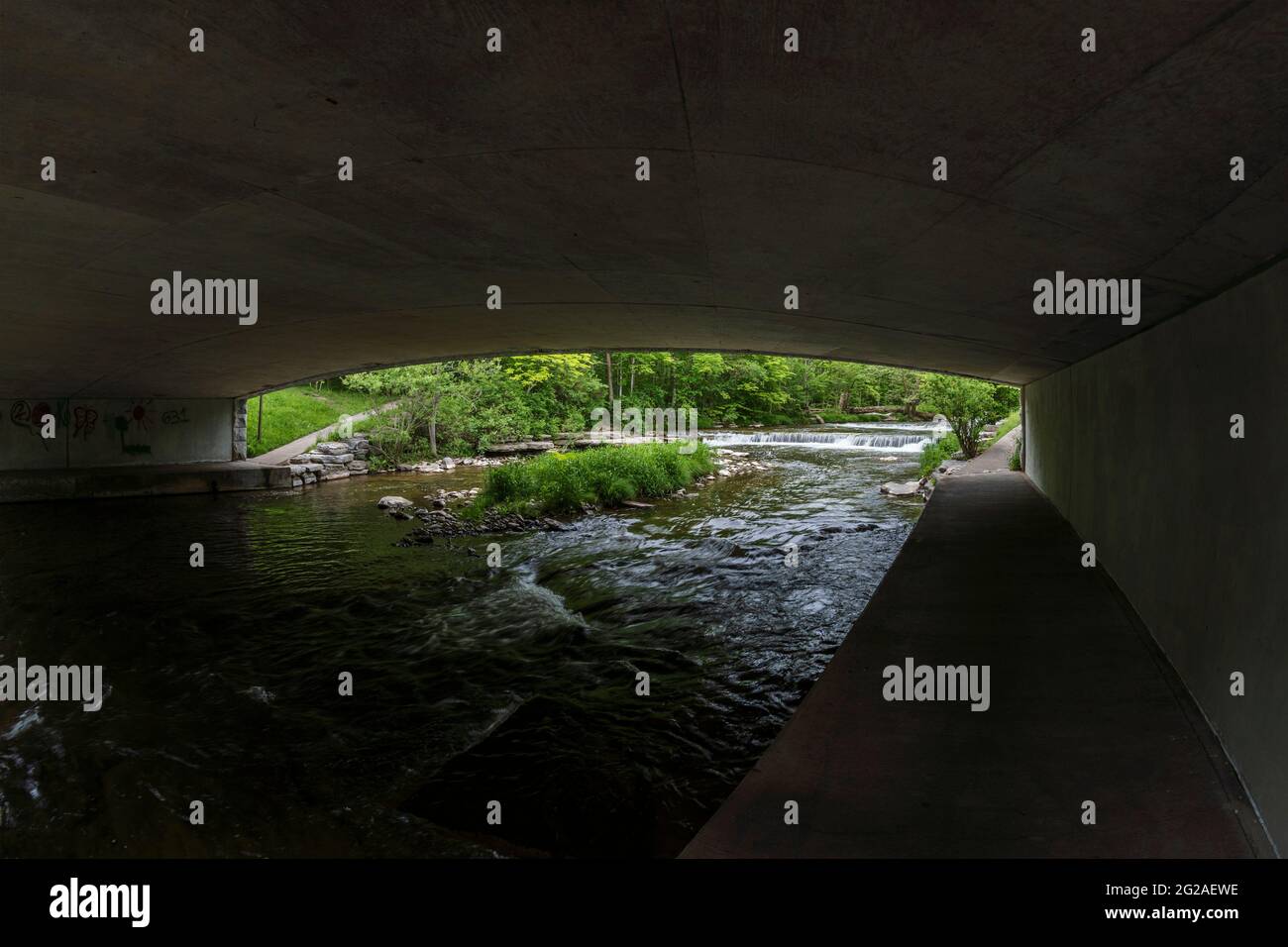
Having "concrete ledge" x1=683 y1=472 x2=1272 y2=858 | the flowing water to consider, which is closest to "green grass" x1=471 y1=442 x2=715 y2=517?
the flowing water

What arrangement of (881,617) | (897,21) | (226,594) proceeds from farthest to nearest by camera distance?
(226,594) → (881,617) → (897,21)

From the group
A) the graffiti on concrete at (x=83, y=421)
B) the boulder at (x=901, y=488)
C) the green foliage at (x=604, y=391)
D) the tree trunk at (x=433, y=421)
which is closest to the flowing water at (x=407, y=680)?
the boulder at (x=901, y=488)

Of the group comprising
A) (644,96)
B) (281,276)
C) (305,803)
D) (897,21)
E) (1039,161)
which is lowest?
(305,803)

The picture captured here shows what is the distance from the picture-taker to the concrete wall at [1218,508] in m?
→ 3.19

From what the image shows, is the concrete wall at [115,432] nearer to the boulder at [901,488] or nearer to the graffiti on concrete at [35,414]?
the graffiti on concrete at [35,414]

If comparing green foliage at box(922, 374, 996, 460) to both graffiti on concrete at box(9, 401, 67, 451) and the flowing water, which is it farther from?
graffiti on concrete at box(9, 401, 67, 451)

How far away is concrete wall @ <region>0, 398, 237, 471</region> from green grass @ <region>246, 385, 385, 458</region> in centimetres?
248

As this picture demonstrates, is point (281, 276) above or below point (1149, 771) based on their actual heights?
above

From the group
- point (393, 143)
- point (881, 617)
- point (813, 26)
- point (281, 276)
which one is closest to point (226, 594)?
point (281, 276)

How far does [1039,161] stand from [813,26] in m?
1.47

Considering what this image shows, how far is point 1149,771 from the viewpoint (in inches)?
144

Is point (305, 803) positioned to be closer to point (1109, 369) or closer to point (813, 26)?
point (813, 26)

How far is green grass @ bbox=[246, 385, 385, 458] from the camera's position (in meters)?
29.2

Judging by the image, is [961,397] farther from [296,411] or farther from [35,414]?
[296,411]
